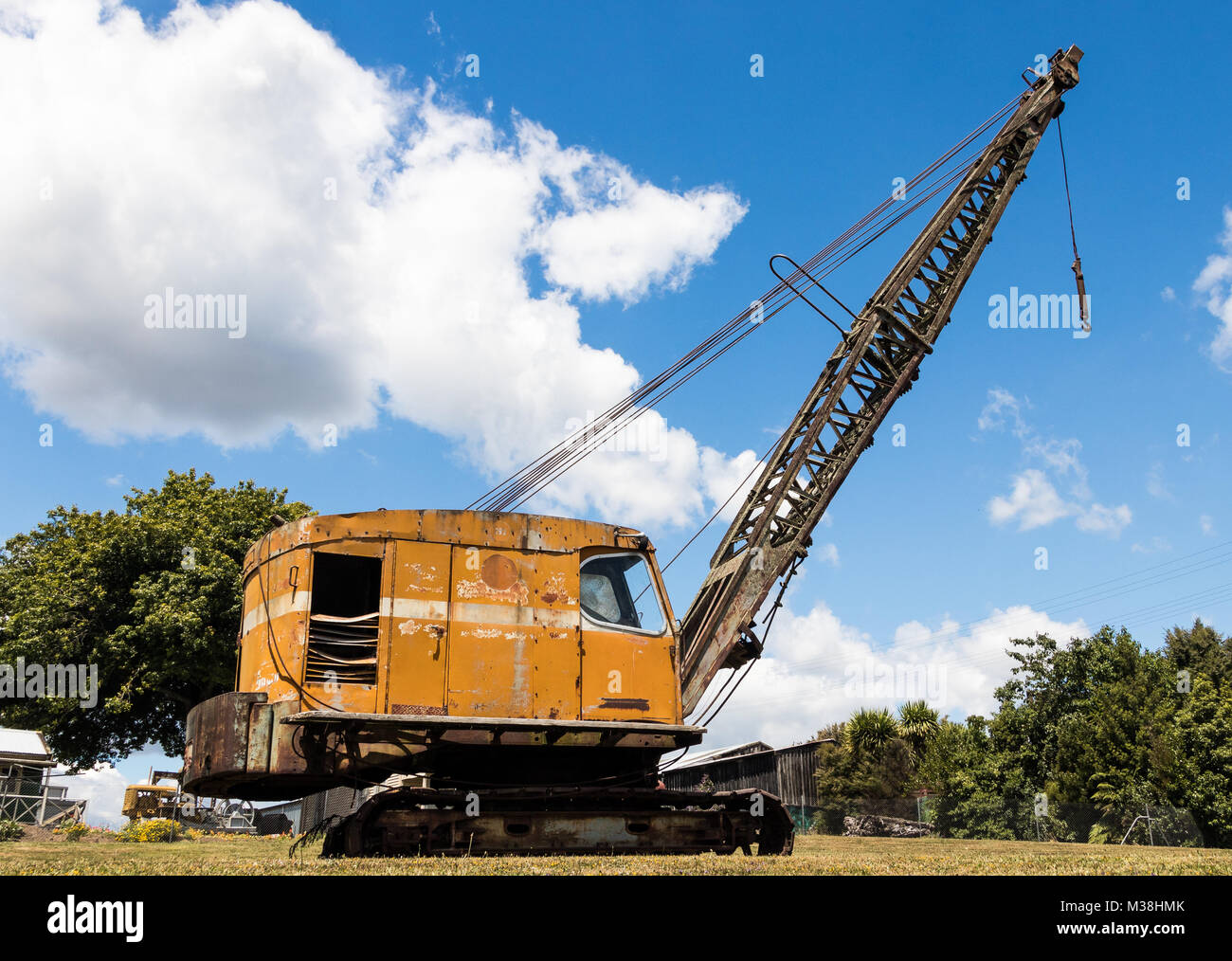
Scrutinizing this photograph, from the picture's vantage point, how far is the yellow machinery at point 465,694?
10570mm

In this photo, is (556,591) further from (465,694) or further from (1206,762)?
(1206,762)

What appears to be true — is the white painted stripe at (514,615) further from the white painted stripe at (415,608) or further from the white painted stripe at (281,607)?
the white painted stripe at (281,607)

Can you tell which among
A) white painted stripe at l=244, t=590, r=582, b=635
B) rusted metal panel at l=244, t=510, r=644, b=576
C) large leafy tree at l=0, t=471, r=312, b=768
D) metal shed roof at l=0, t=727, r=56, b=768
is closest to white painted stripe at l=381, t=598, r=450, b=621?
white painted stripe at l=244, t=590, r=582, b=635

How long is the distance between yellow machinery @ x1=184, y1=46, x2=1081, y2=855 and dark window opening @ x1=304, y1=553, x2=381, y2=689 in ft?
0.07

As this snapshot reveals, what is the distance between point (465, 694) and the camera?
10.9 meters

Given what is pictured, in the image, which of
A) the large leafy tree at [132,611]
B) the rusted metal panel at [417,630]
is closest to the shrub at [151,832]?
the large leafy tree at [132,611]

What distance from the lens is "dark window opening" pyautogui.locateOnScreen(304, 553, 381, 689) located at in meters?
10.7

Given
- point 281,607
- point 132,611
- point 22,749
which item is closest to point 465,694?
point 281,607

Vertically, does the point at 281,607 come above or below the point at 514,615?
above

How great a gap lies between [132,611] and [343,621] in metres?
21.0

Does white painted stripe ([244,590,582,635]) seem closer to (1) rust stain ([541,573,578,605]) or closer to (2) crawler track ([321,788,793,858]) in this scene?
(1) rust stain ([541,573,578,605])

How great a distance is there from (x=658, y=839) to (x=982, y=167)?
13.4 m

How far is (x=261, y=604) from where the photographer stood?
11.5 meters
